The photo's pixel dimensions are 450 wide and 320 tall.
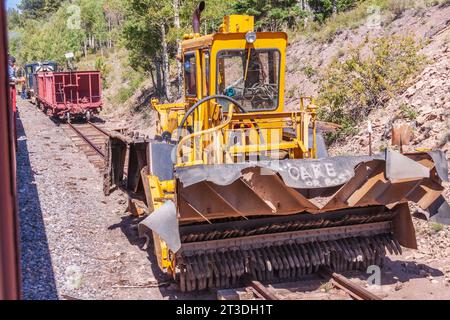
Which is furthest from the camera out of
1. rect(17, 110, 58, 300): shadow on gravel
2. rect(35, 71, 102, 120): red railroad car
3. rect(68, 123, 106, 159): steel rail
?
rect(35, 71, 102, 120): red railroad car

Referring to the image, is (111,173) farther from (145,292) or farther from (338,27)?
(338,27)

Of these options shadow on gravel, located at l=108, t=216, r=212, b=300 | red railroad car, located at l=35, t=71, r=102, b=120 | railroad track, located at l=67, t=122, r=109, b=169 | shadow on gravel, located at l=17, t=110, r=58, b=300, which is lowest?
shadow on gravel, located at l=108, t=216, r=212, b=300

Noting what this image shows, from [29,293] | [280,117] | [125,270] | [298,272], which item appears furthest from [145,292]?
[280,117]

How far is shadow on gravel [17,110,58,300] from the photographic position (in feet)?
19.9

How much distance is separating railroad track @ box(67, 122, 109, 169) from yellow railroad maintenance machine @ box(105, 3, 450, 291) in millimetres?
5857

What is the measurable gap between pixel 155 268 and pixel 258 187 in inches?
85.7

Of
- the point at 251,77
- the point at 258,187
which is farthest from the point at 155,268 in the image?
the point at 251,77

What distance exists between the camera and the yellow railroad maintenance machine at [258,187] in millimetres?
5730

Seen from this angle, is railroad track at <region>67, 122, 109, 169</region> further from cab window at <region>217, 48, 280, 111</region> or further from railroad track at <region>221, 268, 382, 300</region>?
railroad track at <region>221, 268, 382, 300</region>

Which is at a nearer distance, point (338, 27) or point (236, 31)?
point (236, 31)

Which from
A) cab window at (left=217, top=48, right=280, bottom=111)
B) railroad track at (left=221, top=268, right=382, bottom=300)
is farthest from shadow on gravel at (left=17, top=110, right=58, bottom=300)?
cab window at (left=217, top=48, right=280, bottom=111)

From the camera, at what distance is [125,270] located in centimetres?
700

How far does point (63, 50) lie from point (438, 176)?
4614cm

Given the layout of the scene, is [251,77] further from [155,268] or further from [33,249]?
[33,249]
